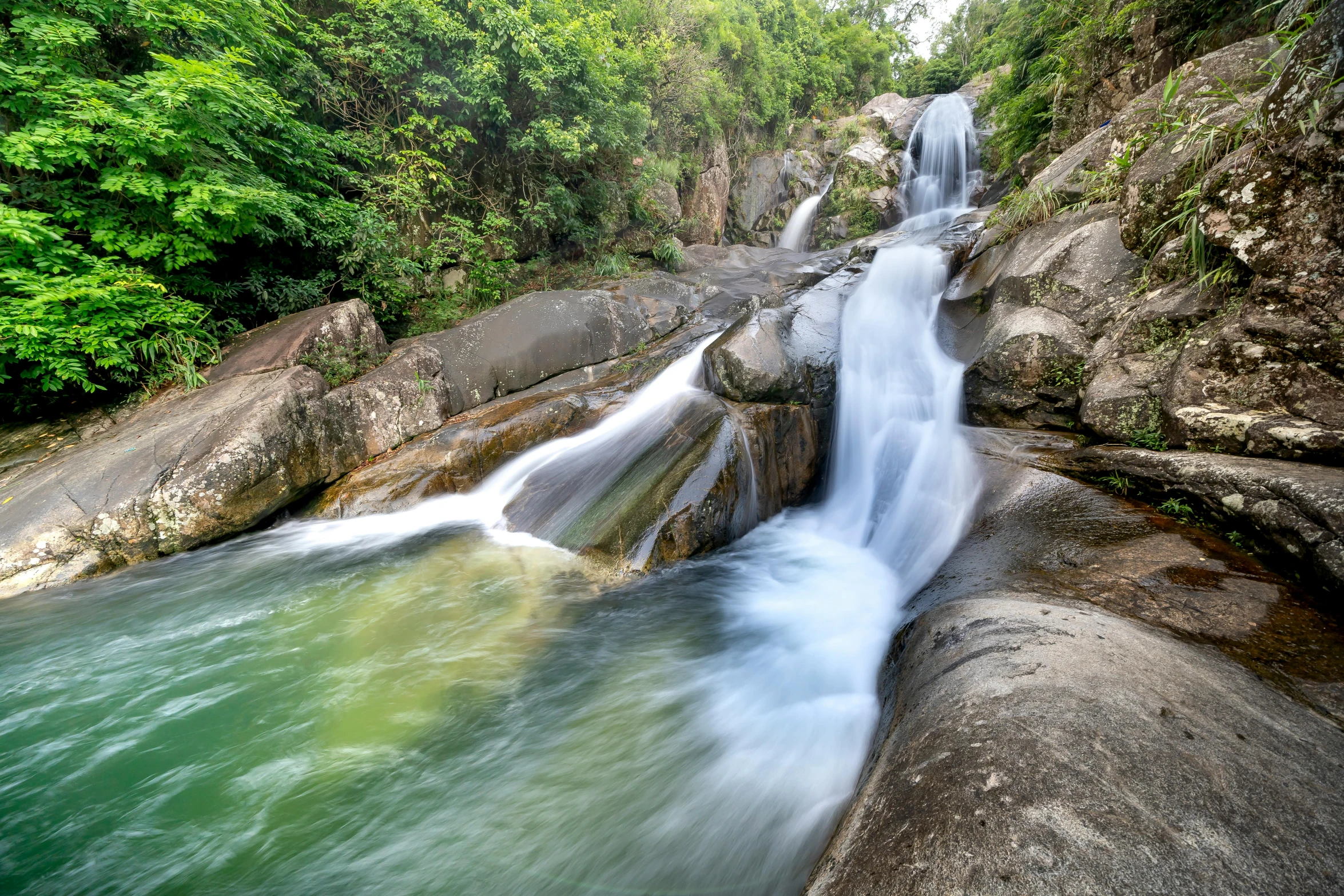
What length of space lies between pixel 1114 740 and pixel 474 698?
11.3ft

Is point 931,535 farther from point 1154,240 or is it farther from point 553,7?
point 553,7

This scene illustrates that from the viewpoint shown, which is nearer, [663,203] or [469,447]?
[469,447]

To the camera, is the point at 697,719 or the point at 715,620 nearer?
the point at 697,719

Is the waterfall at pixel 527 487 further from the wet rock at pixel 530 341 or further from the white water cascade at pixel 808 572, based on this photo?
the wet rock at pixel 530 341

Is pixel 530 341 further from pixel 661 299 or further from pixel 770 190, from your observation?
pixel 770 190

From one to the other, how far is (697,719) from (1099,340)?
4937 millimetres

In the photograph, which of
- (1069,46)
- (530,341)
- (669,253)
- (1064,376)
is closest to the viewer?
(1064,376)

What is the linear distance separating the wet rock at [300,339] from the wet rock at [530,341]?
712mm

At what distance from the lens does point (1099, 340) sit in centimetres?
452

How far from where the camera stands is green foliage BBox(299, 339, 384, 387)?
21.6ft

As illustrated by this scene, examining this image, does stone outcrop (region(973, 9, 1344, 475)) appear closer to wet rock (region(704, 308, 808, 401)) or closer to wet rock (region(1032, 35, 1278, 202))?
wet rock (region(1032, 35, 1278, 202))

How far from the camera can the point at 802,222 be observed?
16672mm

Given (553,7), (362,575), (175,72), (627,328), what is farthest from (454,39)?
(362,575)

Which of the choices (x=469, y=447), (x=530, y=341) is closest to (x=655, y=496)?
(x=469, y=447)
